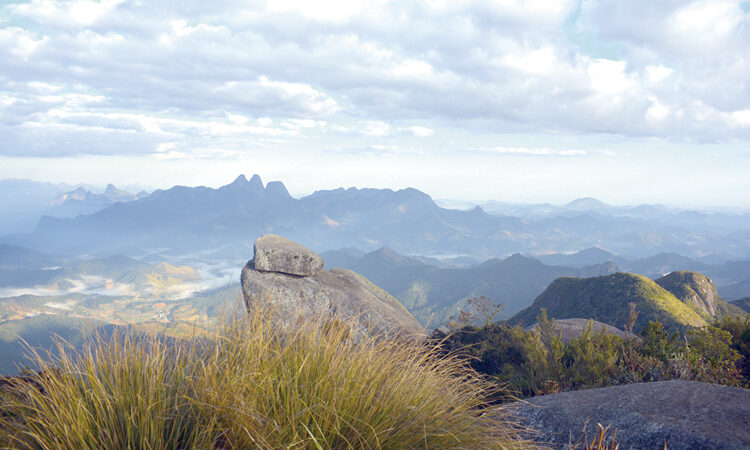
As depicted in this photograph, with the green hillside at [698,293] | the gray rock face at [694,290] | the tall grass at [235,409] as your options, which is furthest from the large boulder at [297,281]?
the gray rock face at [694,290]

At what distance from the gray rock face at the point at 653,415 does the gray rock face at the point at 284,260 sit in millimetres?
15653

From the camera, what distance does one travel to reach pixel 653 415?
416 cm

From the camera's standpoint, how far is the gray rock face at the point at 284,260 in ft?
63.3

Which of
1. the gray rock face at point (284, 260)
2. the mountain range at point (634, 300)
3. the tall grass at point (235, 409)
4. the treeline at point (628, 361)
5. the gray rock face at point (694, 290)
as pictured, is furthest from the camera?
the gray rock face at point (694, 290)

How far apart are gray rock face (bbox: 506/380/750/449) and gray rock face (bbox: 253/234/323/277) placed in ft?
51.4

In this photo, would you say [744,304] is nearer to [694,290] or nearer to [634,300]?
[694,290]

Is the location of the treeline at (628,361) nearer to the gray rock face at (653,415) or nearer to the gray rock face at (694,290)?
the gray rock face at (653,415)

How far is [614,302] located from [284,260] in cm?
5499

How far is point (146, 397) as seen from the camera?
2.87 meters

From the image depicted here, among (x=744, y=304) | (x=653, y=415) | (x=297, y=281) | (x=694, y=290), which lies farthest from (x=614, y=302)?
(x=653, y=415)

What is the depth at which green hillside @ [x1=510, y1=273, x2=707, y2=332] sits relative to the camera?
46.1 metres

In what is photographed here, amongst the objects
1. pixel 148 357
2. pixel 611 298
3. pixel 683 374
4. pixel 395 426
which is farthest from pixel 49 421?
pixel 611 298

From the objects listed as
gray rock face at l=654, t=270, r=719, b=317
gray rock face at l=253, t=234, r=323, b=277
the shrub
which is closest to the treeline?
the shrub

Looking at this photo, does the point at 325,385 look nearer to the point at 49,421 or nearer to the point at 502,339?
the point at 49,421
